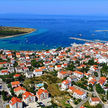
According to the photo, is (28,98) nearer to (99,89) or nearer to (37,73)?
(37,73)

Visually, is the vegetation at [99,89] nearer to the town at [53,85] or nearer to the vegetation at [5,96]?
the town at [53,85]

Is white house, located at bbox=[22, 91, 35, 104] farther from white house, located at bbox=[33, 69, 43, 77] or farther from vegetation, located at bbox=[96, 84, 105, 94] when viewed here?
vegetation, located at bbox=[96, 84, 105, 94]

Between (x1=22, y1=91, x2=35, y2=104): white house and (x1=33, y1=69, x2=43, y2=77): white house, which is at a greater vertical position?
(x1=33, y1=69, x2=43, y2=77): white house

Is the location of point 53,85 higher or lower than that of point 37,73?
lower

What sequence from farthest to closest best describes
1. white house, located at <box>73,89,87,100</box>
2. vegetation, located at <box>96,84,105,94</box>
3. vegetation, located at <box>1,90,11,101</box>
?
1. vegetation, located at <box>96,84,105,94</box>
2. white house, located at <box>73,89,87,100</box>
3. vegetation, located at <box>1,90,11,101</box>

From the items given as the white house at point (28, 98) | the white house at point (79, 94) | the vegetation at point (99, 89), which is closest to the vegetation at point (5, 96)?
the white house at point (28, 98)

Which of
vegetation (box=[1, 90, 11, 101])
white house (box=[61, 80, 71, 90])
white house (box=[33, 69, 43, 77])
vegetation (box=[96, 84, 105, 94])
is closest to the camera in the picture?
vegetation (box=[1, 90, 11, 101])

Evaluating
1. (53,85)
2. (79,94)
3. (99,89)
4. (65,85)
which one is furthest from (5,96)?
(99,89)

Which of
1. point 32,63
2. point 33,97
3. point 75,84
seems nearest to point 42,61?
point 32,63

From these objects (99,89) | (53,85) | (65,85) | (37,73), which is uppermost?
(37,73)

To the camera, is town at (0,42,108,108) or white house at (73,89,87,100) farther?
white house at (73,89,87,100)

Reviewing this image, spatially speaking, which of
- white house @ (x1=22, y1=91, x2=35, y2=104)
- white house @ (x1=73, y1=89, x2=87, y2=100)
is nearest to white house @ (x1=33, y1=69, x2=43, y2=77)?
white house @ (x1=22, y1=91, x2=35, y2=104)

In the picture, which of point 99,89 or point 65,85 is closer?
point 99,89
